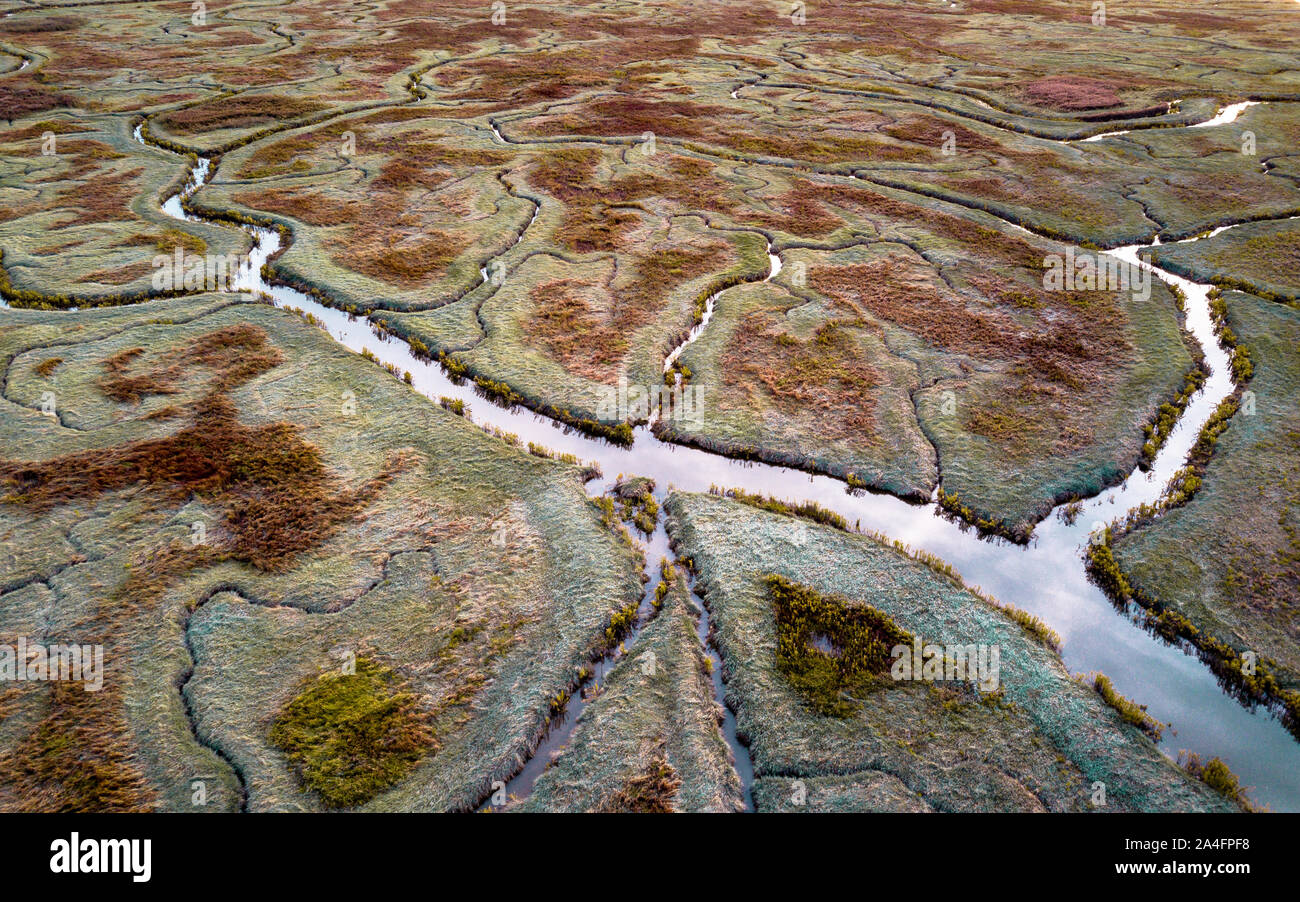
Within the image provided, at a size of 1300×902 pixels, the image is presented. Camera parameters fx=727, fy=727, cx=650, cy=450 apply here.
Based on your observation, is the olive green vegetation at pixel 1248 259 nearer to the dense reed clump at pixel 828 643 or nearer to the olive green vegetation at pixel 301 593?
the dense reed clump at pixel 828 643

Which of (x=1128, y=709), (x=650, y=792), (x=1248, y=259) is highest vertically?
(x=1248, y=259)

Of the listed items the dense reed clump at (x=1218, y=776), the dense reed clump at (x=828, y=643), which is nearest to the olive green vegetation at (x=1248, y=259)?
the dense reed clump at (x=1218, y=776)

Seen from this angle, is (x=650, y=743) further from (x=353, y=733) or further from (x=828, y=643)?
(x=353, y=733)

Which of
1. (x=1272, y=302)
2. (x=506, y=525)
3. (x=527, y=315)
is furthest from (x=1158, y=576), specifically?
(x=527, y=315)

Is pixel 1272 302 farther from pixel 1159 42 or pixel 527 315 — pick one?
pixel 1159 42

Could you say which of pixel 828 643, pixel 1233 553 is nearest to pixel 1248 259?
pixel 1233 553

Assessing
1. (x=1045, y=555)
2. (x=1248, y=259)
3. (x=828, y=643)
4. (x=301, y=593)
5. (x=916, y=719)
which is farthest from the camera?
(x=1248, y=259)

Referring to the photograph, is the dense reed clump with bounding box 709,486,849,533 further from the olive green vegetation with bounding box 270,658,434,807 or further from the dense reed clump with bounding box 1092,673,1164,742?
the olive green vegetation with bounding box 270,658,434,807

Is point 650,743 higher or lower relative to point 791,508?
lower
